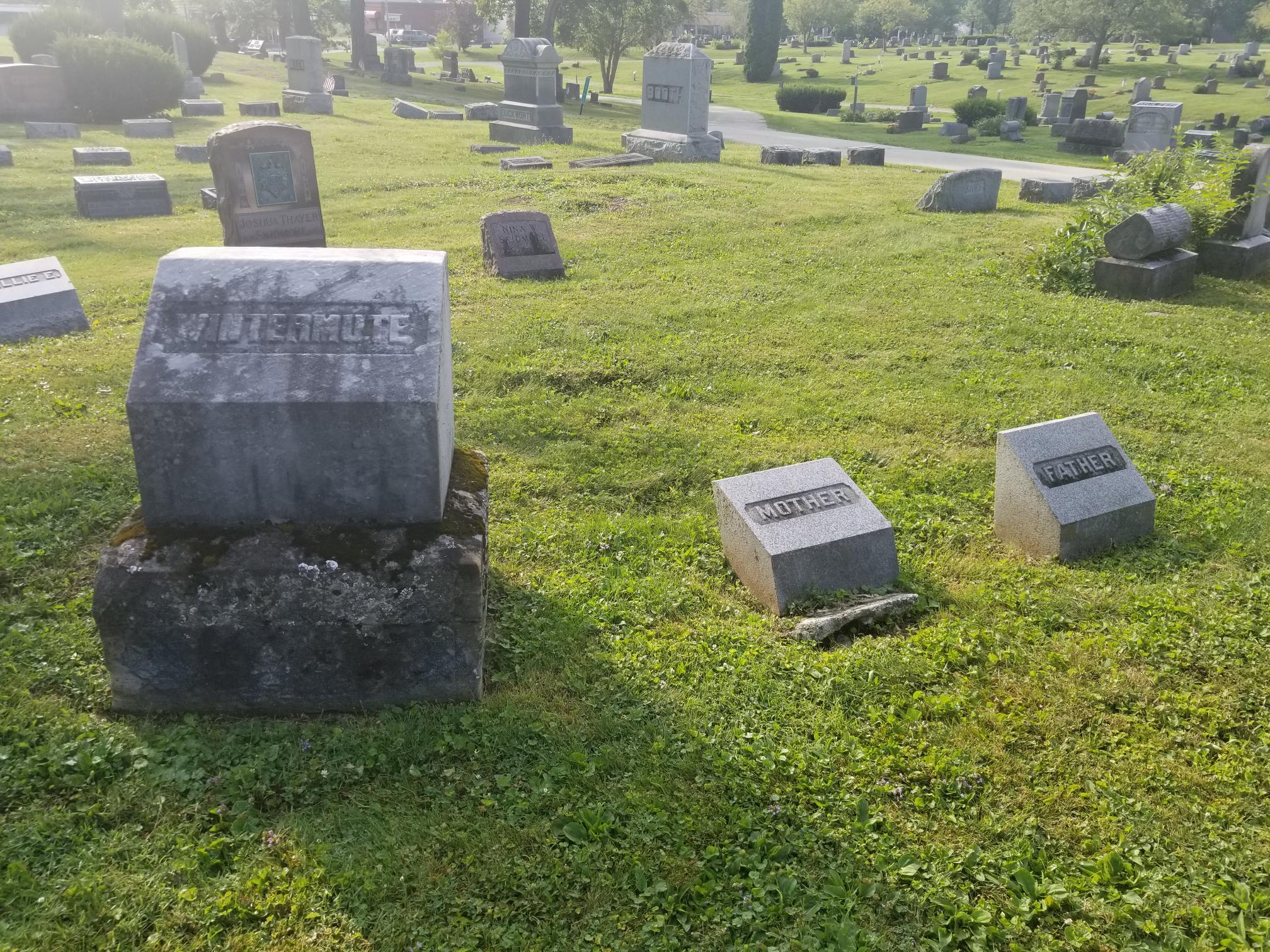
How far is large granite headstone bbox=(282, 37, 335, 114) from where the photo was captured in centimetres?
2667

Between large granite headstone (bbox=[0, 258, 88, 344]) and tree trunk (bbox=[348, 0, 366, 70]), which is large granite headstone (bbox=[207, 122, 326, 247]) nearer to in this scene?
large granite headstone (bbox=[0, 258, 88, 344])

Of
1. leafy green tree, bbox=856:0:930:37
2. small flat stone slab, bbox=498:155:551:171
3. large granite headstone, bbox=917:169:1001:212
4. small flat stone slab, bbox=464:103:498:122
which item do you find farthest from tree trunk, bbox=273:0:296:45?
leafy green tree, bbox=856:0:930:37

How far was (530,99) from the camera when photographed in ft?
76.2

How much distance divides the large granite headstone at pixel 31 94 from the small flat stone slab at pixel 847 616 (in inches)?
1016

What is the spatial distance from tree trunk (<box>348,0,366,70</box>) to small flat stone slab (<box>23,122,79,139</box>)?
1898 centimetres

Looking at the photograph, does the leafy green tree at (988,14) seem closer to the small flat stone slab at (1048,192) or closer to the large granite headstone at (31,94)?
the small flat stone slab at (1048,192)

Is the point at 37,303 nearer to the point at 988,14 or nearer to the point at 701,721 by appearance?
the point at 701,721

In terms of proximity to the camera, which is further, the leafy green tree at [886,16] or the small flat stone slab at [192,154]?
the leafy green tree at [886,16]

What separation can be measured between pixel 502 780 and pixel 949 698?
81.3 inches

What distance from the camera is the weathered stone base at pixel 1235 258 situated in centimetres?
1145

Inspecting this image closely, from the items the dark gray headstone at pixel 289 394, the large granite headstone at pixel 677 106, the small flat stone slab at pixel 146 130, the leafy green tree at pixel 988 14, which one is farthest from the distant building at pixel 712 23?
the dark gray headstone at pixel 289 394

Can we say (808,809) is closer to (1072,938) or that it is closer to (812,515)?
(1072,938)

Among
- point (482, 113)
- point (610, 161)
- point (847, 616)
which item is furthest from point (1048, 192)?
point (482, 113)

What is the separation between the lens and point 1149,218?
10492mm
